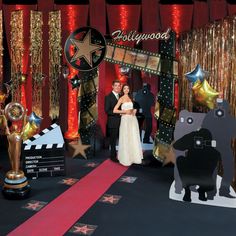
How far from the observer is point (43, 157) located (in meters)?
5.34

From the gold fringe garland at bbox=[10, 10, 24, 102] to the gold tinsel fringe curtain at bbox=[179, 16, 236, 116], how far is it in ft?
11.6

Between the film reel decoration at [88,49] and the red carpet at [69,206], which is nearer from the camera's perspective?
the red carpet at [69,206]

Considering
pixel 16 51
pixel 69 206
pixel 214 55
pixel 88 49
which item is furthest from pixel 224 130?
Result: pixel 16 51

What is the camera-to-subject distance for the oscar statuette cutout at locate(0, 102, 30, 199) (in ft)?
14.3

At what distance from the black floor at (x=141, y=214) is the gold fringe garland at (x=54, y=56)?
2691 mm

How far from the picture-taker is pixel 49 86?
7.51 m

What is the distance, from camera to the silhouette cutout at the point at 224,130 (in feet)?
13.8

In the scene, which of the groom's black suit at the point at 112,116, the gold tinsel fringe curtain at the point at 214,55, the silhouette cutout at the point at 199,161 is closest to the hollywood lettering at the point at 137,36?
the gold tinsel fringe curtain at the point at 214,55

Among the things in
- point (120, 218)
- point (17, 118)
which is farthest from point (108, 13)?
point (120, 218)

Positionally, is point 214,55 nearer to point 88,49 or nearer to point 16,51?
point 88,49

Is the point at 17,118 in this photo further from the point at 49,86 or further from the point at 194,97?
the point at 49,86

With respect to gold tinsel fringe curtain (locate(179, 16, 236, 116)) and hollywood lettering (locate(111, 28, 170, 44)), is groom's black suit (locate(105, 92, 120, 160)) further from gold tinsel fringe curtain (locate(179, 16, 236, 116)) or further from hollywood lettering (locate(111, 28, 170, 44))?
gold tinsel fringe curtain (locate(179, 16, 236, 116))

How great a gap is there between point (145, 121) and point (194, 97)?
12.5 feet

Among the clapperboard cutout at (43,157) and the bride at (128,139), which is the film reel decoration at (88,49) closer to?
the bride at (128,139)
